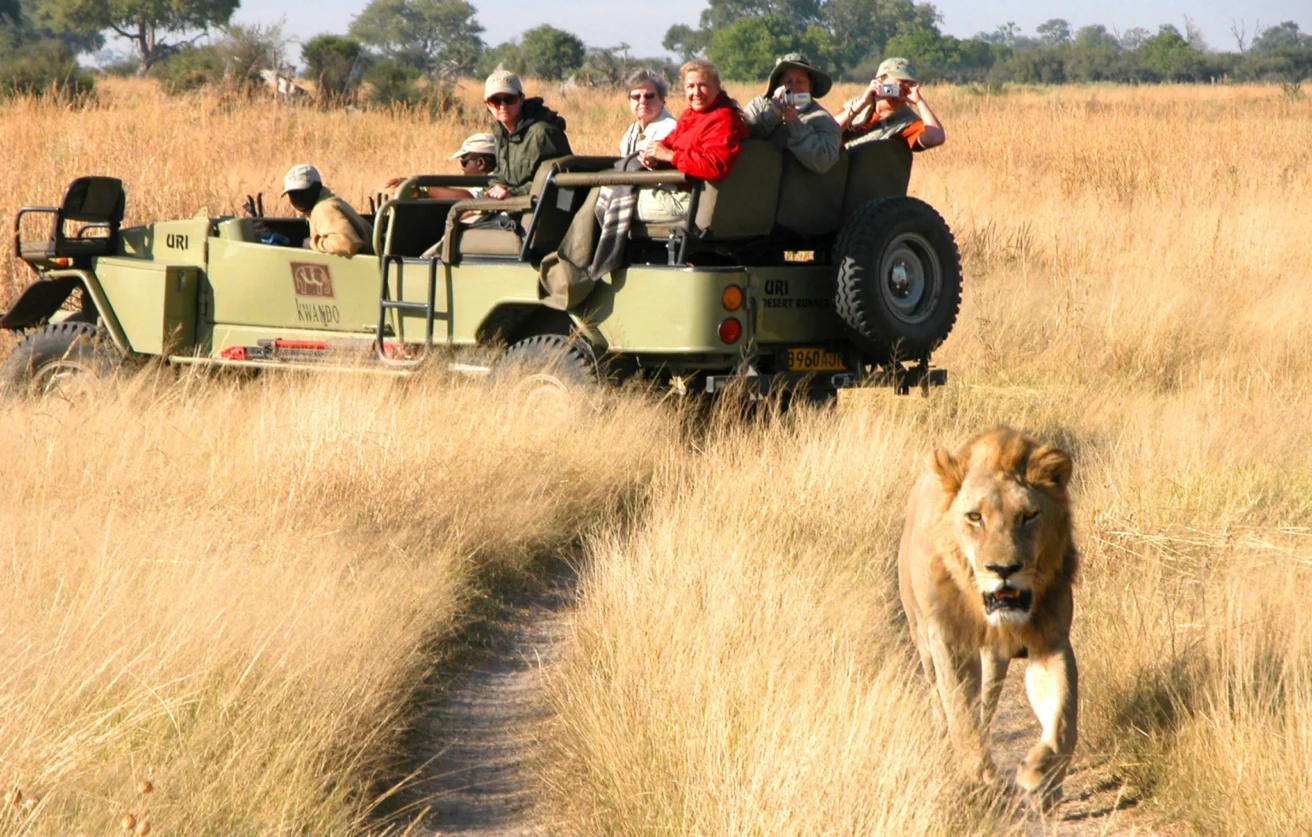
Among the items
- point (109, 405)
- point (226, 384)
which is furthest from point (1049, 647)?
point (226, 384)

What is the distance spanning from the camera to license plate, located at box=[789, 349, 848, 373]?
7859 mm

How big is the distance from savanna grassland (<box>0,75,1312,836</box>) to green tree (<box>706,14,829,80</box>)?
163ft

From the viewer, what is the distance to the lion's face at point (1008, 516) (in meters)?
3.78

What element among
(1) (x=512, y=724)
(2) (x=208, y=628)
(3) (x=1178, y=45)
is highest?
(3) (x=1178, y=45)

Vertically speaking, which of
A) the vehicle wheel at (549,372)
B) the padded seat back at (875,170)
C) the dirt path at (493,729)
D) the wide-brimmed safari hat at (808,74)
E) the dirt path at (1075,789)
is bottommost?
the dirt path at (493,729)

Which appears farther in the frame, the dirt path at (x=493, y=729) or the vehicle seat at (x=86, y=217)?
the vehicle seat at (x=86, y=217)

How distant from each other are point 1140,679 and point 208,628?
2.66 meters

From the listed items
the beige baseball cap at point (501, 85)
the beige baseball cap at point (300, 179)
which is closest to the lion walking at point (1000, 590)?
the beige baseball cap at point (501, 85)

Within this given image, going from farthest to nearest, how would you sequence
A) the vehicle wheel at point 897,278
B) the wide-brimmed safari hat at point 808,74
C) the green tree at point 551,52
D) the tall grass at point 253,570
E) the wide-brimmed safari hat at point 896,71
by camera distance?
the green tree at point 551,52 → the wide-brimmed safari hat at point 896,71 → the wide-brimmed safari hat at point 808,74 → the vehicle wheel at point 897,278 → the tall grass at point 253,570

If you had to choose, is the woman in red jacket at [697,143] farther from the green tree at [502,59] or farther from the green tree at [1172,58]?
the green tree at [1172,58]

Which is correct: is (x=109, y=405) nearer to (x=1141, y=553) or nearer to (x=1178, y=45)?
(x=1141, y=553)

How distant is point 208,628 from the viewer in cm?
422

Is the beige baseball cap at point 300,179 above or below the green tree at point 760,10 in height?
below

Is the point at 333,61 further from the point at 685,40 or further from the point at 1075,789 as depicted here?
the point at 685,40
